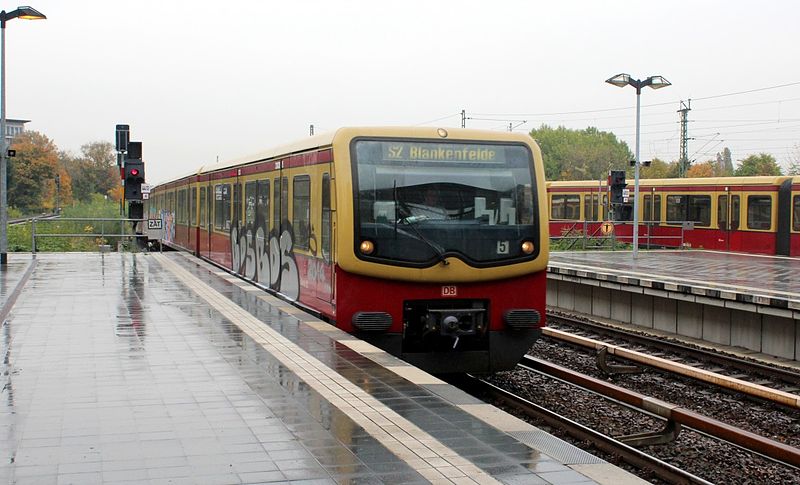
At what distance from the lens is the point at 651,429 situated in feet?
32.4

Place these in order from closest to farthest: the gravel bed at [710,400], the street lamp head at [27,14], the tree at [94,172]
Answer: the gravel bed at [710,400]
the street lamp head at [27,14]
the tree at [94,172]

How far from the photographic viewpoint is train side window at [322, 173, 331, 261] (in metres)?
11.4

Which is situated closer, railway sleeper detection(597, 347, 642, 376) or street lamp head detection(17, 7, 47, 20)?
railway sleeper detection(597, 347, 642, 376)

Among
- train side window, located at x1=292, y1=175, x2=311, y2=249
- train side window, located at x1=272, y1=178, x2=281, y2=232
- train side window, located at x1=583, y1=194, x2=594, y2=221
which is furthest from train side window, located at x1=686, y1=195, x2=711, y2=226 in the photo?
train side window, located at x1=292, y1=175, x2=311, y2=249

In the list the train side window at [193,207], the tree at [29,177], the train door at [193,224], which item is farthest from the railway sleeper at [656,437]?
the tree at [29,177]

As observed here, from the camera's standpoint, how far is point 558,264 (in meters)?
24.4

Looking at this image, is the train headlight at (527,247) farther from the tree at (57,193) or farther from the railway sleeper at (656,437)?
the tree at (57,193)

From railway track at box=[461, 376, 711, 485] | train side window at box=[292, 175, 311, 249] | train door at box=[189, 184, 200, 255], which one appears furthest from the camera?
train door at box=[189, 184, 200, 255]

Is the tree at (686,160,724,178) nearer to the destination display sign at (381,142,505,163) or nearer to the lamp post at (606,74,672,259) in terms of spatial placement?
the lamp post at (606,74,672,259)

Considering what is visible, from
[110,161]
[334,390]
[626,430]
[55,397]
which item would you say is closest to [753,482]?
[626,430]

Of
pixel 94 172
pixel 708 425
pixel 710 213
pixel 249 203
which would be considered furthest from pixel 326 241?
pixel 94 172

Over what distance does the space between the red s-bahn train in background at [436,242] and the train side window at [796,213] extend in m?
19.8

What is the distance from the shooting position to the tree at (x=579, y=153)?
85250 mm

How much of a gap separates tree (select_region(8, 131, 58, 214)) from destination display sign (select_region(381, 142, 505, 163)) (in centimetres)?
7828
